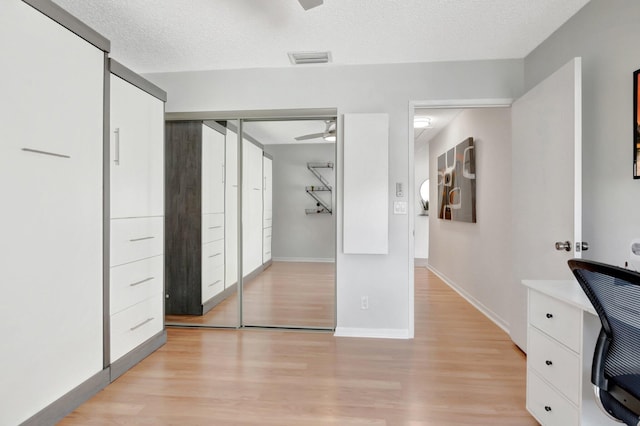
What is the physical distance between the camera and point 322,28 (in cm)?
257

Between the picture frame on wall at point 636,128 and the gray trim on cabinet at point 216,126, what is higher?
the gray trim on cabinet at point 216,126

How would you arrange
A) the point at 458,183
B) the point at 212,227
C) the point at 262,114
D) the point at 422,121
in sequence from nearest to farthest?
the point at 262,114 → the point at 212,227 → the point at 458,183 → the point at 422,121

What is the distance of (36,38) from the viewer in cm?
171

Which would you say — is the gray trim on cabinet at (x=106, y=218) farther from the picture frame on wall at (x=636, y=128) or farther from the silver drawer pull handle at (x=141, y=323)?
the picture frame on wall at (x=636, y=128)

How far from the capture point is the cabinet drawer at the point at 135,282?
2338 millimetres

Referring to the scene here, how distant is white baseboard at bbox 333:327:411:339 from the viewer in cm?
313

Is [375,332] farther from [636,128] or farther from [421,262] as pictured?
[421,262]

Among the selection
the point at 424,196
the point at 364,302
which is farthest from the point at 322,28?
the point at 424,196

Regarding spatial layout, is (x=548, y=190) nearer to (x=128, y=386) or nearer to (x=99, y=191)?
(x=99, y=191)

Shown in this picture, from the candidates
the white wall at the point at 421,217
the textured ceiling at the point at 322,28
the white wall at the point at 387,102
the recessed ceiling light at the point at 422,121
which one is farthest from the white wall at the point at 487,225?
the white wall at the point at 421,217

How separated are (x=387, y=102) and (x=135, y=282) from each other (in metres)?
2.62

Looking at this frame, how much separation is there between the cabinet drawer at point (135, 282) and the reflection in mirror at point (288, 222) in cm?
95

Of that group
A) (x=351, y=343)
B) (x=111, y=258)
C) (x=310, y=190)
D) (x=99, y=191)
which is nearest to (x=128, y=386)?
(x=111, y=258)

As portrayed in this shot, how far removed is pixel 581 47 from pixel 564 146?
0.74 meters
